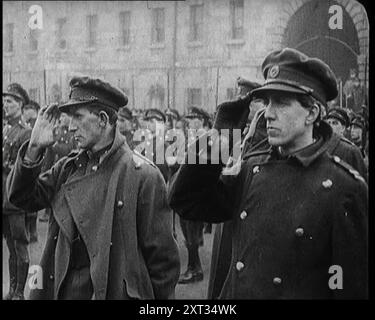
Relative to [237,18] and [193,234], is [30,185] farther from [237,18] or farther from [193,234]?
[237,18]

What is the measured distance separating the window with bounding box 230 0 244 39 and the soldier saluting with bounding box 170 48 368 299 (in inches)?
12.9

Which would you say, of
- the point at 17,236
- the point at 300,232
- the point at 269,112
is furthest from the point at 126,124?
the point at 300,232

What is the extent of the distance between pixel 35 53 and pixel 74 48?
0.87ft

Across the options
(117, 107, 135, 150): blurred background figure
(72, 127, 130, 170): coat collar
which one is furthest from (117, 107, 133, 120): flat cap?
(72, 127, 130, 170): coat collar

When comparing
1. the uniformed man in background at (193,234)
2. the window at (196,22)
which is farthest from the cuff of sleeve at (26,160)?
the window at (196,22)

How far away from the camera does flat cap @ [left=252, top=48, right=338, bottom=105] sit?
10.9ft

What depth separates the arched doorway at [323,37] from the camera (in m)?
3.51

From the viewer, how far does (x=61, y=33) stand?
148 inches

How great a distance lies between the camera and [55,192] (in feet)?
12.2

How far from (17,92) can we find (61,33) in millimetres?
477

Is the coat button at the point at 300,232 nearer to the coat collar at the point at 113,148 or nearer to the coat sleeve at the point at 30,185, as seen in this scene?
the coat collar at the point at 113,148

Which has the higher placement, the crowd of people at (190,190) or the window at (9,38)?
the window at (9,38)

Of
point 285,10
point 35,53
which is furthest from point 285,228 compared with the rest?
point 35,53
